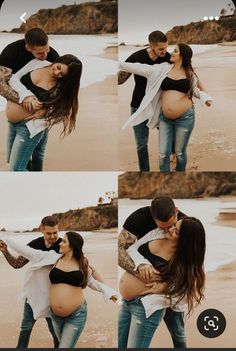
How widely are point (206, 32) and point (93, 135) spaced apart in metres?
0.84

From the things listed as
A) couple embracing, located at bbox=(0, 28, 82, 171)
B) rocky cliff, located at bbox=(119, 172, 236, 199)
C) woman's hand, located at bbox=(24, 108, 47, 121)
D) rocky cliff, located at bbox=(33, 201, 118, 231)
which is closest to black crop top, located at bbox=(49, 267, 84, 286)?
rocky cliff, located at bbox=(33, 201, 118, 231)

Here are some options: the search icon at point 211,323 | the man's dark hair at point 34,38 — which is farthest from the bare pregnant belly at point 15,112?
the search icon at point 211,323

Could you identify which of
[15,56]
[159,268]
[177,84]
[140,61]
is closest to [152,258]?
[159,268]

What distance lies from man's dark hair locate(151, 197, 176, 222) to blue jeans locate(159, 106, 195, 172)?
0.18m

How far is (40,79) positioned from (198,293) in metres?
1.44

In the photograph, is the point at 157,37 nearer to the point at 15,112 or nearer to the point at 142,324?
the point at 15,112

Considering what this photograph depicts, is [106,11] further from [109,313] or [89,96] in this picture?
[109,313]

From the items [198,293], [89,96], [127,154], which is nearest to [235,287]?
[198,293]

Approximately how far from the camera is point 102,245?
4980mm

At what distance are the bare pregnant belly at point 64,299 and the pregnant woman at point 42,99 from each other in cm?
76

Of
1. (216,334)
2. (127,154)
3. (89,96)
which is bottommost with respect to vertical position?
(216,334)

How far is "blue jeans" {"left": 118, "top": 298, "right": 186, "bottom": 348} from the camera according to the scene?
4957 millimetres

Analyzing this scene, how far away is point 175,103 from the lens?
5.02m

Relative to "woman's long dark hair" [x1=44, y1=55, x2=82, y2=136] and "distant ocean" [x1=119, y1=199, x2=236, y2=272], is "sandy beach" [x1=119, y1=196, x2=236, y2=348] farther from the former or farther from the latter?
"woman's long dark hair" [x1=44, y1=55, x2=82, y2=136]
